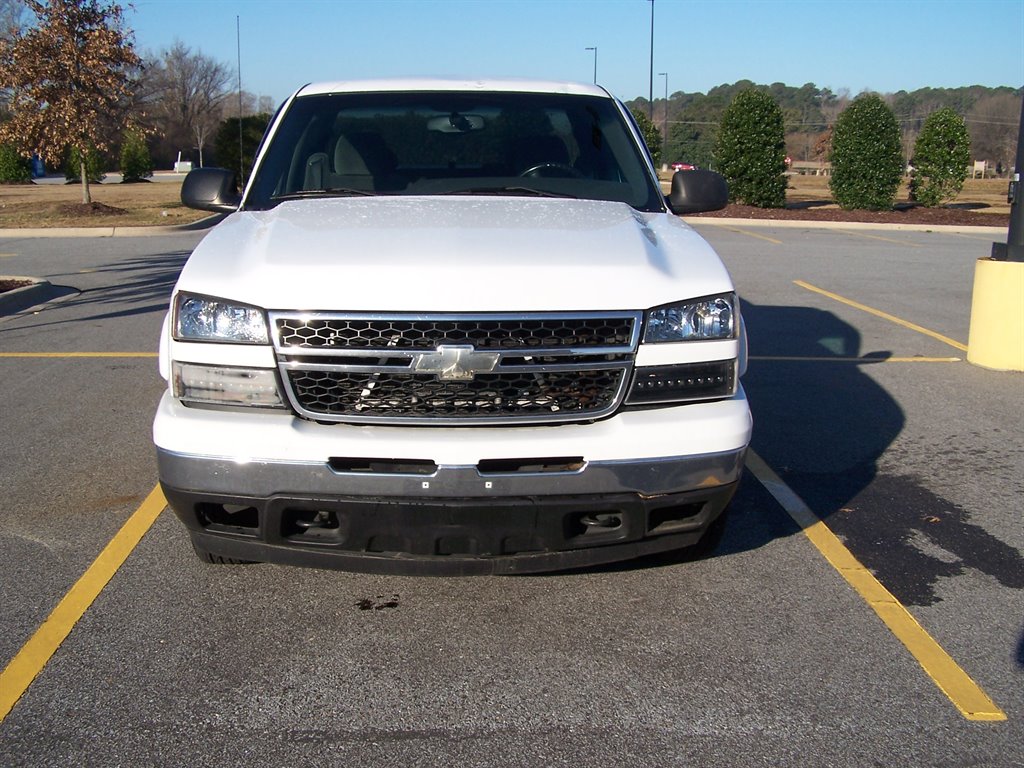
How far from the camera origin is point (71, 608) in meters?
3.70

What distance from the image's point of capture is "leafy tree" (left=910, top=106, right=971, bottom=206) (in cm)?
2691

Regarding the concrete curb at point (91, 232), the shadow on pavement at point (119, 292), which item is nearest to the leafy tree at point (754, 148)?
the concrete curb at point (91, 232)

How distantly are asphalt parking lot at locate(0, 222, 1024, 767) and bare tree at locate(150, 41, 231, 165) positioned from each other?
6212 cm

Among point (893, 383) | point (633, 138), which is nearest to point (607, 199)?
point (633, 138)

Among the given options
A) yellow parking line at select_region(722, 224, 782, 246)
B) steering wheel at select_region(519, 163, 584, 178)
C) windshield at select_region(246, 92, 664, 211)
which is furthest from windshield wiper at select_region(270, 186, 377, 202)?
yellow parking line at select_region(722, 224, 782, 246)

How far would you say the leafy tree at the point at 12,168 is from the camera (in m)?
42.0

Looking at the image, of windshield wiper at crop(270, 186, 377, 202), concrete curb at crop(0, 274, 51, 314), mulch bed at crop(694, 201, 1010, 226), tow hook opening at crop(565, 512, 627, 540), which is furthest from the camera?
mulch bed at crop(694, 201, 1010, 226)

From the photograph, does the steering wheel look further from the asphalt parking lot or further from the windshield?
the asphalt parking lot

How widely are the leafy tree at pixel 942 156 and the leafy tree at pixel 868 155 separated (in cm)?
128

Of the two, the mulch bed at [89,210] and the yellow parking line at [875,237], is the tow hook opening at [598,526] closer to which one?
the yellow parking line at [875,237]

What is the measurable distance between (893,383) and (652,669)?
476 centimetres

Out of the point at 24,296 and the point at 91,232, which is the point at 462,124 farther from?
the point at 91,232

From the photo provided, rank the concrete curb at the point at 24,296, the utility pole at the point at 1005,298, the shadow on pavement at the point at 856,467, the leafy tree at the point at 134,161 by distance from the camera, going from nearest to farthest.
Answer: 1. the shadow on pavement at the point at 856,467
2. the utility pole at the point at 1005,298
3. the concrete curb at the point at 24,296
4. the leafy tree at the point at 134,161

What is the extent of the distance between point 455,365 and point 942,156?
89.4 feet
